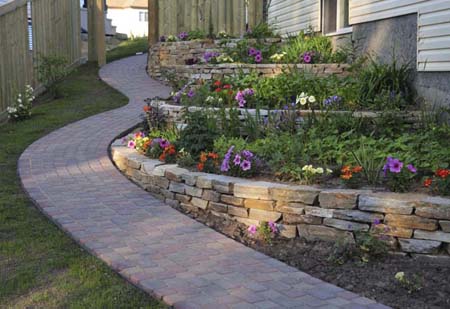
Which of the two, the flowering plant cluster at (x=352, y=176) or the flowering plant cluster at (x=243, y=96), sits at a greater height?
the flowering plant cluster at (x=243, y=96)

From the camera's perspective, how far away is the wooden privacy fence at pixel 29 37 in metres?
9.12

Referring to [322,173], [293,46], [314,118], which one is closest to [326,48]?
[293,46]

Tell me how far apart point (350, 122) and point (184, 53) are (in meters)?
6.37

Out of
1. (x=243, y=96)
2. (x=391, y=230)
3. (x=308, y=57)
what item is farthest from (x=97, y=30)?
(x=391, y=230)

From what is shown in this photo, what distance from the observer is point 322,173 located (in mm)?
4531

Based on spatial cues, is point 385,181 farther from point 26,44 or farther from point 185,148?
point 26,44

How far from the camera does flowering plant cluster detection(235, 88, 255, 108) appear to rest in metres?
6.38

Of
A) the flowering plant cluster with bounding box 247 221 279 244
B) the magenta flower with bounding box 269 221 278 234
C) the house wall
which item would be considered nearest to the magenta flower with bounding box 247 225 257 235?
the flowering plant cluster with bounding box 247 221 279 244

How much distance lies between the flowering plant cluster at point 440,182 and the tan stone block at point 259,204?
1.13 m

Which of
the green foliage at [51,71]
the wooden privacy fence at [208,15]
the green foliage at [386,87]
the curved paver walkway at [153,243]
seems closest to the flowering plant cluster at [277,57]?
the green foliage at [386,87]

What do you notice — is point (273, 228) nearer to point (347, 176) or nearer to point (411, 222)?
point (347, 176)

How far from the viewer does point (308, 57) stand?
7.88 m

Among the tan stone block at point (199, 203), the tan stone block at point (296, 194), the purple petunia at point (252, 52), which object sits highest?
the purple petunia at point (252, 52)

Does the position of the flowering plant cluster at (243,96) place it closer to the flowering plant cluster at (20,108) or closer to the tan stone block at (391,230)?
the tan stone block at (391,230)
